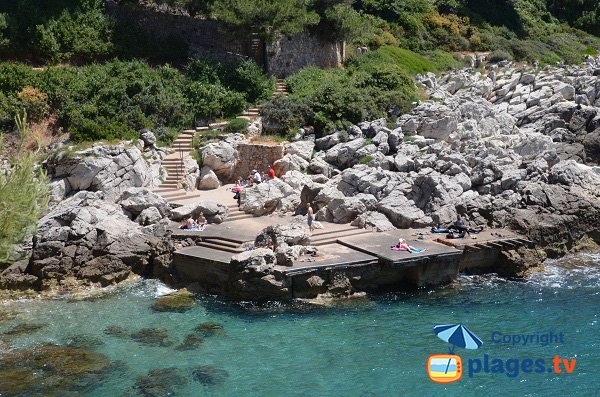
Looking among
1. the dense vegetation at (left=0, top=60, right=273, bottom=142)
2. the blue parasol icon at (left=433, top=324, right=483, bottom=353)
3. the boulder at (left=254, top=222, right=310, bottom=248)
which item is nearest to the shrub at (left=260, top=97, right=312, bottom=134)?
the dense vegetation at (left=0, top=60, right=273, bottom=142)

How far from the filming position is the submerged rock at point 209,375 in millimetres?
20031

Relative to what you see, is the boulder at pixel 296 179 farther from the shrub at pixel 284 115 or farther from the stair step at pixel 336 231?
the shrub at pixel 284 115

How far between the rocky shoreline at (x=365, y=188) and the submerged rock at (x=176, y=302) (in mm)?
1836

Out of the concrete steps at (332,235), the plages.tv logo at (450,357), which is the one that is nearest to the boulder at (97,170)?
the concrete steps at (332,235)

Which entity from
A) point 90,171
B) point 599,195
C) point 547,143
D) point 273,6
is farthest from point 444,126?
point 90,171

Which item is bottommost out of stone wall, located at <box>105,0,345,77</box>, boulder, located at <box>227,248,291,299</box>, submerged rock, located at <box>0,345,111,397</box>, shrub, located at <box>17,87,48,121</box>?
submerged rock, located at <box>0,345,111,397</box>

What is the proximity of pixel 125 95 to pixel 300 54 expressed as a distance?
12.8 metres

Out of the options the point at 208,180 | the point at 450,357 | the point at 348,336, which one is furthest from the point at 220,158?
the point at 450,357

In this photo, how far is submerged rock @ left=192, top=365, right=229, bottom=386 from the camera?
65.7 feet

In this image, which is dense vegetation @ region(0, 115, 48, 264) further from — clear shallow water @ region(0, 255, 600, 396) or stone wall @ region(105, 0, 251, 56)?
stone wall @ region(105, 0, 251, 56)

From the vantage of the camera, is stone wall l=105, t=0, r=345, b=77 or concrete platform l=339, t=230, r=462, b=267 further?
stone wall l=105, t=0, r=345, b=77

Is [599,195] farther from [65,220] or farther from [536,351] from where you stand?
[65,220]

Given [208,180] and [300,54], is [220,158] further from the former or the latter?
[300,54]

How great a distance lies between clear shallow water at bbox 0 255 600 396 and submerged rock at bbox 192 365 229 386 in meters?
0.18
